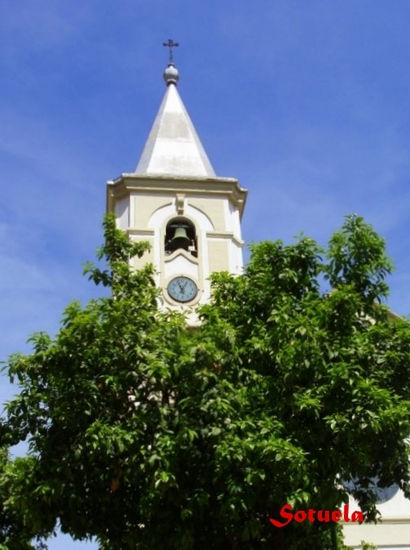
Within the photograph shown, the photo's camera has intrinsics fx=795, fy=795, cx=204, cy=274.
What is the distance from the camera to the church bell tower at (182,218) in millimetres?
24031

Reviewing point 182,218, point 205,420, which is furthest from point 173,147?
point 205,420

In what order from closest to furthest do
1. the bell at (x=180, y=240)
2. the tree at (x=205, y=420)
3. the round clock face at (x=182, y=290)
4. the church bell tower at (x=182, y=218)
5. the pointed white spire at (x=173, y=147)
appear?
the tree at (x=205, y=420) → the round clock face at (x=182, y=290) → the church bell tower at (x=182, y=218) → the bell at (x=180, y=240) → the pointed white spire at (x=173, y=147)

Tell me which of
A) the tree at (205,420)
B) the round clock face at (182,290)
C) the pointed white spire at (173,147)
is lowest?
the tree at (205,420)

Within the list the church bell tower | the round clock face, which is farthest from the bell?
the round clock face

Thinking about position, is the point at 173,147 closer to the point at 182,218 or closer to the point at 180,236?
the point at 182,218

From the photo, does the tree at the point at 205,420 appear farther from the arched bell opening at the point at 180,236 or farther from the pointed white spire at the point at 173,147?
the pointed white spire at the point at 173,147

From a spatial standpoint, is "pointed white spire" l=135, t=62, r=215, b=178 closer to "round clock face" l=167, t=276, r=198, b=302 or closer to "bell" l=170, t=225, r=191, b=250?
"bell" l=170, t=225, r=191, b=250

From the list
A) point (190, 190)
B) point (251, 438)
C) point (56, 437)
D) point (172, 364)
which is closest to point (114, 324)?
point (172, 364)

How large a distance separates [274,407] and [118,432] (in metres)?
2.31

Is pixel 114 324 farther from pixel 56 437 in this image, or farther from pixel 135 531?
pixel 135 531

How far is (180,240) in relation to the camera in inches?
984

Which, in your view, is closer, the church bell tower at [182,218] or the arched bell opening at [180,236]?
the church bell tower at [182,218]

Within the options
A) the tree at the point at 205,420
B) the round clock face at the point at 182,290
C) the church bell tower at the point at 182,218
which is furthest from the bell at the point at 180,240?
the tree at the point at 205,420

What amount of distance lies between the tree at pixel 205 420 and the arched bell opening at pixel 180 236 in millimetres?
12270
